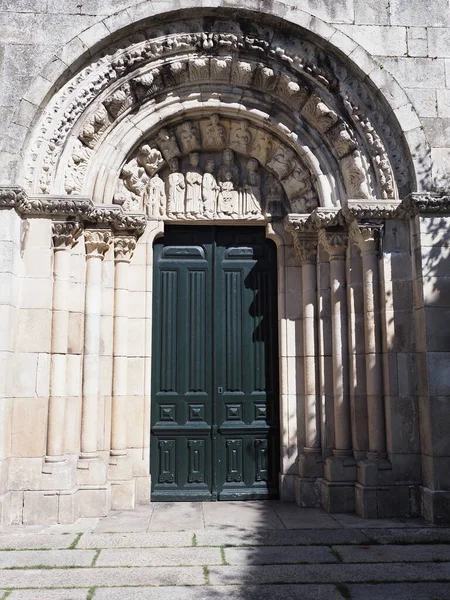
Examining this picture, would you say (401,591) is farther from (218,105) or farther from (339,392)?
(218,105)

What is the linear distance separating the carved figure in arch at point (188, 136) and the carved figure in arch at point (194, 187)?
12cm

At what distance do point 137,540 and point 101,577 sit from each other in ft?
3.20

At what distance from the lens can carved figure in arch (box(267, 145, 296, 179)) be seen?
7.86 meters

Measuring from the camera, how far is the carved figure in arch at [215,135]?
25.7 ft

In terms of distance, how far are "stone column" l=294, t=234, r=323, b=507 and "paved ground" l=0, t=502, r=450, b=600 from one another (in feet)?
1.66

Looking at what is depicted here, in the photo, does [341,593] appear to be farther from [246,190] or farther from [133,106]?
[133,106]

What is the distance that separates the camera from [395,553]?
537 centimetres

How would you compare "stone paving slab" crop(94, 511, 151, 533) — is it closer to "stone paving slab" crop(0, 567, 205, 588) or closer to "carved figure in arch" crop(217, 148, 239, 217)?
"stone paving slab" crop(0, 567, 205, 588)

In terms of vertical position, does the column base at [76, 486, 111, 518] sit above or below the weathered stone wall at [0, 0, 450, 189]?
below

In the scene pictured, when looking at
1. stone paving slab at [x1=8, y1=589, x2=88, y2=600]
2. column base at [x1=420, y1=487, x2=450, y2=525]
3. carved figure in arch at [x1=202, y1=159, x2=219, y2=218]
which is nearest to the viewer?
stone paving slab at [x1=8, y1=589, x2=88, y2=600]

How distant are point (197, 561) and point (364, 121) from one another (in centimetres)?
533

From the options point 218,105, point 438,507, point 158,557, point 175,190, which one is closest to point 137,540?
point 158,557

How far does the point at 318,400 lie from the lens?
24.5 ft

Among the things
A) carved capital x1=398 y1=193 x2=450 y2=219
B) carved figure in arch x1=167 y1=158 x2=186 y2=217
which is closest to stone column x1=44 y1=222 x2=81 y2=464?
carved figure in arch x1=167 y1=158 x2=186 y2=217
